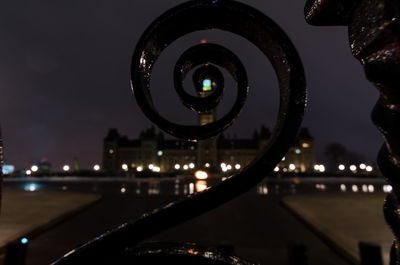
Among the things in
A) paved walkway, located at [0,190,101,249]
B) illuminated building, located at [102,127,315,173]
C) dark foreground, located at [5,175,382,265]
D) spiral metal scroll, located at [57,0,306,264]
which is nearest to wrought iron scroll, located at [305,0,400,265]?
spiral metal scroll, located at [57,0,306,264]

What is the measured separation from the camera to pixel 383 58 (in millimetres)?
617

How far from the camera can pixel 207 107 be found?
1.01m

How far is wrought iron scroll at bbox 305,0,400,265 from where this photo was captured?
22.9 inches

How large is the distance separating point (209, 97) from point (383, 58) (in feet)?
1.86

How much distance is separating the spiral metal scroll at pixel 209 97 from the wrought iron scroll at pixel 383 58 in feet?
0.55

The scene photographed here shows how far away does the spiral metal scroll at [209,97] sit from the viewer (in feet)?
2.31

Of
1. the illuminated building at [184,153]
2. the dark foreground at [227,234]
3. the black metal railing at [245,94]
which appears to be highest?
the illuminated building at [184,153]

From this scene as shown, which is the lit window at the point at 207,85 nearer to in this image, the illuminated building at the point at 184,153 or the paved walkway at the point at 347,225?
the paved walkway at the point at 347,225

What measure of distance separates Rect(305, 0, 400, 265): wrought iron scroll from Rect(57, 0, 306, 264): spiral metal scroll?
168mm

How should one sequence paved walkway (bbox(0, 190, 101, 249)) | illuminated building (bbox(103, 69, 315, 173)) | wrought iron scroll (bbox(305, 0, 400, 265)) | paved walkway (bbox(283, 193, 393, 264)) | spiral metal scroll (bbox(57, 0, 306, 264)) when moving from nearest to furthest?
wrought iron scroll (bbox(305, 0, 400, 265)) → spiral metal scroll (bbox(57, 0, 306, 264)) → paved walkway (bbox(283, 193, 393, 264)) → paved walkway (bbox(0, 190, 101, 249)) → illuminated building (bbox(103, 69, 315, 173))

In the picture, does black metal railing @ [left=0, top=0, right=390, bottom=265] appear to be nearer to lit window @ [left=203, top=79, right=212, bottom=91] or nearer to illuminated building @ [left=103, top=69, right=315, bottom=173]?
lit window @ [left=203, top=79, right=212, bottom=91]

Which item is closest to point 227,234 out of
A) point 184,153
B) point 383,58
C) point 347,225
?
point 347,225

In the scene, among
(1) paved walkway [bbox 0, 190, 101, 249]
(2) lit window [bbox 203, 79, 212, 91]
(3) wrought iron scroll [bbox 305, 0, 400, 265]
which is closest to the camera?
(3) wrought iron scroll [bbox 305, 0, 400, 265]

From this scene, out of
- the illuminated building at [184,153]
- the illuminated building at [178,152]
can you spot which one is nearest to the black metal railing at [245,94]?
the illuminated building at [184,153]
